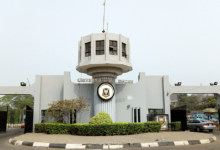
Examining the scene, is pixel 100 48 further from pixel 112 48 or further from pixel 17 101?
pixel 17 101

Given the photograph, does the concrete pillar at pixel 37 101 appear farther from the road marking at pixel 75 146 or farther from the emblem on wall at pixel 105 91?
the road marking at pixel 75 146

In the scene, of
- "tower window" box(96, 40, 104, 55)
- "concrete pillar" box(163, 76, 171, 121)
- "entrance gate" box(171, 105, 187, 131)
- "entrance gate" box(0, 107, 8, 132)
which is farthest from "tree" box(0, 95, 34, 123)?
"entrance gate" box(171, 105, 187, 131)

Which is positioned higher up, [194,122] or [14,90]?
[14,90]

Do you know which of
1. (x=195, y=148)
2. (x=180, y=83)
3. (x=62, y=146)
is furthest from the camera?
(x=180, y=83)

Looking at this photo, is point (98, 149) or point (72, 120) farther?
point (72, 120)

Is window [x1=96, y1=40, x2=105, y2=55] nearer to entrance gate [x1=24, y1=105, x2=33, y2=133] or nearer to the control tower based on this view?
the control tower

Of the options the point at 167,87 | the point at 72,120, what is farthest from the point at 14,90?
the point at 167,87

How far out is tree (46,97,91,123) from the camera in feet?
61.9

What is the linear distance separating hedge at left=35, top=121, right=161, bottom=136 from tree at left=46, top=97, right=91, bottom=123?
1.92 metres

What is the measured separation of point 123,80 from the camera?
2086 centimetres

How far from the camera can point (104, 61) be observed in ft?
60.0

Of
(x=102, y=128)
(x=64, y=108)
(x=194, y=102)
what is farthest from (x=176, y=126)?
(x=194, y=102)

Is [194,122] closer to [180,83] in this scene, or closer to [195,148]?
[180,83]

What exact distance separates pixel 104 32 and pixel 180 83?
10442mm
